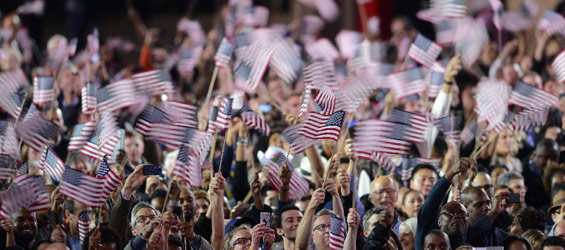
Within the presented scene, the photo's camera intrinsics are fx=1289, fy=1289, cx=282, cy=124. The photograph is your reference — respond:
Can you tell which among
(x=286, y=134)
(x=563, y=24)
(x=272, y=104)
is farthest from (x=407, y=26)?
(x=286, y=134)

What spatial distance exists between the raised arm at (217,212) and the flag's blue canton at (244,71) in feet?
15.0

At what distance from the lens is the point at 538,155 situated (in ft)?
44.8

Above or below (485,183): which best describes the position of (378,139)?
above

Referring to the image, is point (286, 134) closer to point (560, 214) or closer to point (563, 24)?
point (560, 214)

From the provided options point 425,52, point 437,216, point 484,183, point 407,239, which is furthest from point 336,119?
point 425,52

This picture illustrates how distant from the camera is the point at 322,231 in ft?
34.1

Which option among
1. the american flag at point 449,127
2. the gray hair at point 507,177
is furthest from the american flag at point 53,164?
the gray hair at point 507,177

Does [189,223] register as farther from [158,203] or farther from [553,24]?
[553,24]

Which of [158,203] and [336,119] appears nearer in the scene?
[336,119]

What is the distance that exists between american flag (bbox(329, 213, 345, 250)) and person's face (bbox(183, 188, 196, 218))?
52.1 inches

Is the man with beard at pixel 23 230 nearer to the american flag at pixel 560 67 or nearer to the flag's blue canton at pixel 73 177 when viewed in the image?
the flag's blue canton at pixel 73 177

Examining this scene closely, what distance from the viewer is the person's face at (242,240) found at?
1004cm

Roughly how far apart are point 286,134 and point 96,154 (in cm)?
193

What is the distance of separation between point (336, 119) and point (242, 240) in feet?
5.65
